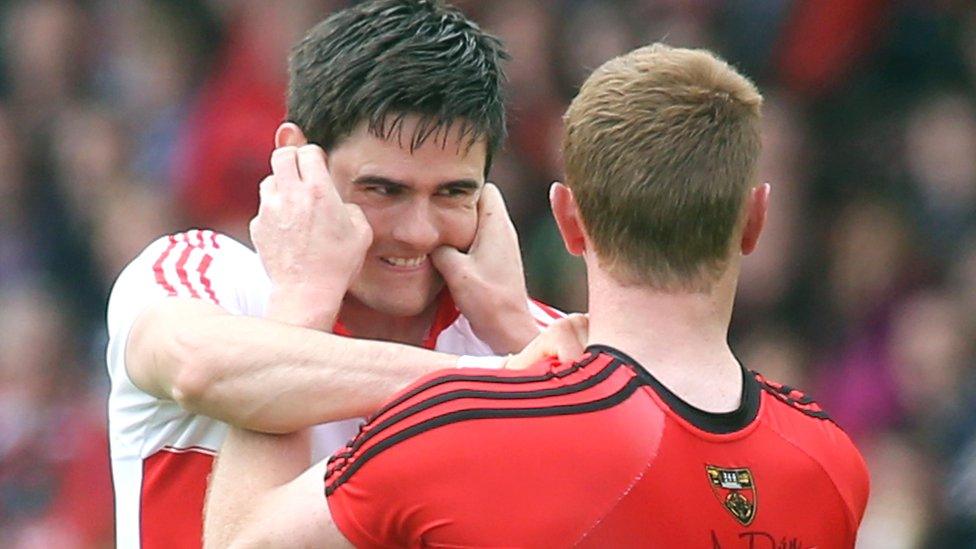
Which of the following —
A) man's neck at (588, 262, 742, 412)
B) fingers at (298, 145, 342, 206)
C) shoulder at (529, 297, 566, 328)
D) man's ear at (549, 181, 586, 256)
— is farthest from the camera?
shoulder at (529, 297, 566, 328)

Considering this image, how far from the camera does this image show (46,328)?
793 cm

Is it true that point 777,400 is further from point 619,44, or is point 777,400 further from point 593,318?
point 619,44

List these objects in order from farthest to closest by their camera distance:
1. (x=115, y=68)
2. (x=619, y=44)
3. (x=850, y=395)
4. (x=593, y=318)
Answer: (x=115, y=68), (x=619, y=44), (x=850, y=395), (x=593, y=318)

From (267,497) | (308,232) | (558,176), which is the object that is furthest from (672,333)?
(558,176)

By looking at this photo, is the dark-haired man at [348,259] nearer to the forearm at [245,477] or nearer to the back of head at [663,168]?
the forearm at [245,477]

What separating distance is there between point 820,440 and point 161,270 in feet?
4.31

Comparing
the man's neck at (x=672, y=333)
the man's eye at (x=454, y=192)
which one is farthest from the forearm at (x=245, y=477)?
the man's eye at (x=454, y=192)

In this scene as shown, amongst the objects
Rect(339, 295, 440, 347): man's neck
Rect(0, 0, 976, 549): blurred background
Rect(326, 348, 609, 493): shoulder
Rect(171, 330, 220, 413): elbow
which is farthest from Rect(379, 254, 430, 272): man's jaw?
Rect(0, 0, 976, 549): blurred background

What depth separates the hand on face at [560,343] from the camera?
10.3 feet

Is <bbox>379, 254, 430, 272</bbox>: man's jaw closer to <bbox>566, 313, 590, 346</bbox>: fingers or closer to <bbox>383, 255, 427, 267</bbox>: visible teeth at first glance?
<bbox>383, 255, 427, 267</bbox>: visible teeth

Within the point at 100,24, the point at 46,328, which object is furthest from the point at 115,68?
the point at 46,328

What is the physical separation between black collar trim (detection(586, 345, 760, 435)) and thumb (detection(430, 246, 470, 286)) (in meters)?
0.82

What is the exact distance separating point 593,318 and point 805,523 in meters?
0.45

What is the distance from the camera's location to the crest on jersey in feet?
9.30
